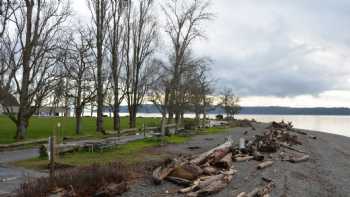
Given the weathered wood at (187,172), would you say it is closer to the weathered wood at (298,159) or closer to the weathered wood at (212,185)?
the weathered wood at (212,185)

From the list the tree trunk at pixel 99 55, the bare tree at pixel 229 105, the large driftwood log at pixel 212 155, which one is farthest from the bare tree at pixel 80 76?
the bare tree at pixel 229 105

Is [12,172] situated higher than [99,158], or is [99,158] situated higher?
[99,158]

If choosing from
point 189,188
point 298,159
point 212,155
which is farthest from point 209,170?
point 298,159

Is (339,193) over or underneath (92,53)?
underneath

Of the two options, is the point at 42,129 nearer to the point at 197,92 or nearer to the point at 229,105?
the point at 197,92

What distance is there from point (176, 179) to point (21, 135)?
16.5 meters

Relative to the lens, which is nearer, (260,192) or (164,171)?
(260,192)

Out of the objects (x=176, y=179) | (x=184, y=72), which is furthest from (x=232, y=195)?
(x=184, y=72)

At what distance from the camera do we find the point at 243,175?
13.1m

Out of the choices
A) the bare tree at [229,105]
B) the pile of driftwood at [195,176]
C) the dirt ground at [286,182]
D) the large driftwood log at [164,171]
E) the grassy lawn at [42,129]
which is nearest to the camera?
the pile of driftwood at [195,176]

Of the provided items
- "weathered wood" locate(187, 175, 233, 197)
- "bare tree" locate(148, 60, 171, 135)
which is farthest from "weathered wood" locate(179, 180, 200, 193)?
"bare tree" locate(148, 60, 171, 135)

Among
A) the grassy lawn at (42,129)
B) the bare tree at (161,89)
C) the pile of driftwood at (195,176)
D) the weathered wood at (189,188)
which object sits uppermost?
the bare tree at (161,89)

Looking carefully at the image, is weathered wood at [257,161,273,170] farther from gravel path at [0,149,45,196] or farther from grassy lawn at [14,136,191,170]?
gravel path at [0,149,45,196]

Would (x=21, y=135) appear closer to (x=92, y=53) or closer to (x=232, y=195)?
(x=92, y=53)
